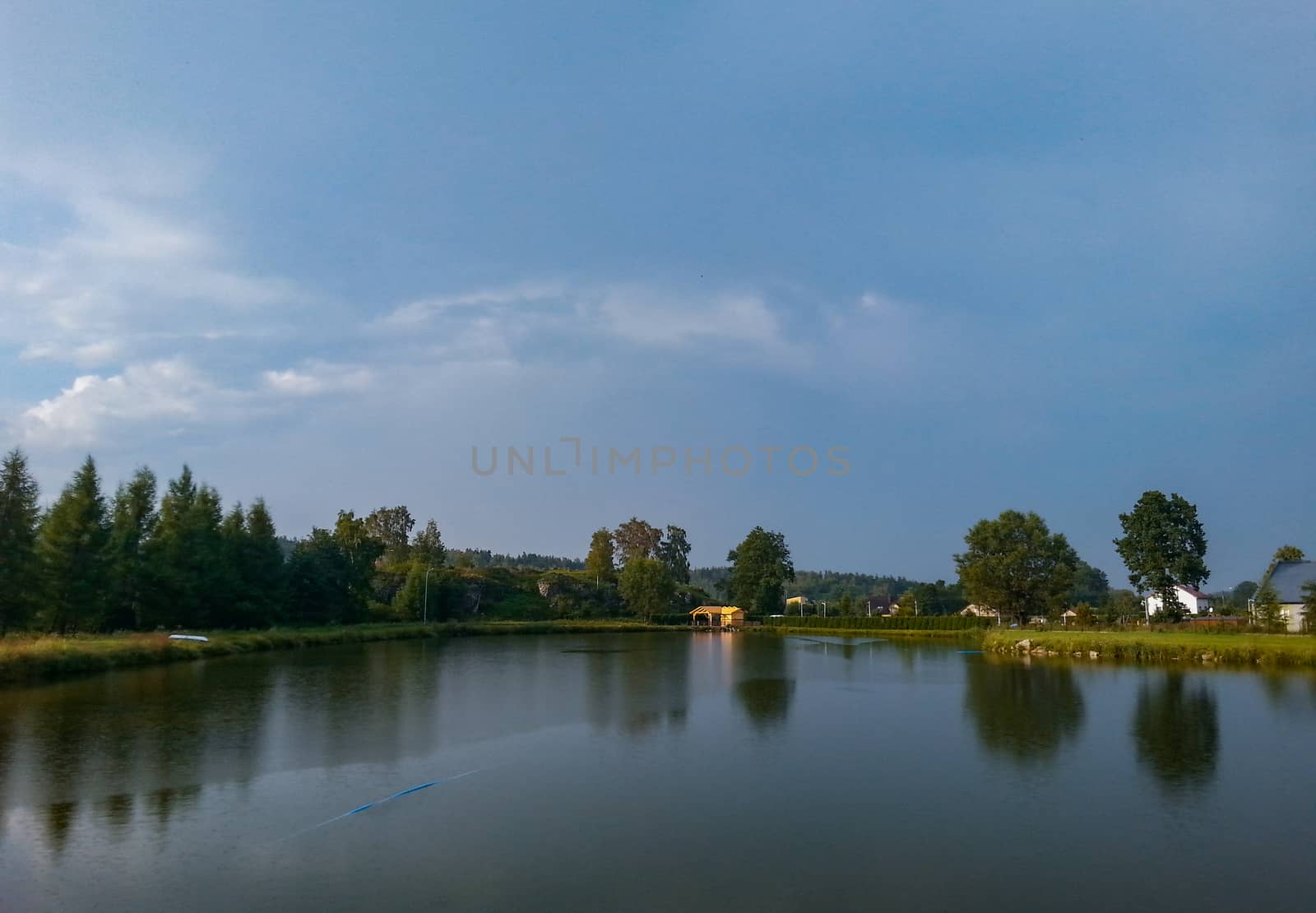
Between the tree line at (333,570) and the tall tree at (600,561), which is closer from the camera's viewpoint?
the tree line at (333,570)

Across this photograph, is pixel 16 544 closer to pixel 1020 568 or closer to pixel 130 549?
pixel 130 549

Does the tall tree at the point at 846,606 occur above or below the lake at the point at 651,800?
below

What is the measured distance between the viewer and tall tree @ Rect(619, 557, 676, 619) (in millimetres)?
87938

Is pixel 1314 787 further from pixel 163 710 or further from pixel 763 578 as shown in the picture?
pixel 763 578

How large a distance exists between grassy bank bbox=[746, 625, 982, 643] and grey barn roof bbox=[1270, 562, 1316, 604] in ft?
55.6

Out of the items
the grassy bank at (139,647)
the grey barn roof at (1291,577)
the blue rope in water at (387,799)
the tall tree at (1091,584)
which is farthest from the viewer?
the tall tree at (1091,584)

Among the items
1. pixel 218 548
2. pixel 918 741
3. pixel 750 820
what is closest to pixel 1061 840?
pixel 750 820

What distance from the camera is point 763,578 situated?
9506 cm

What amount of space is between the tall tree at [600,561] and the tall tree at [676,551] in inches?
458

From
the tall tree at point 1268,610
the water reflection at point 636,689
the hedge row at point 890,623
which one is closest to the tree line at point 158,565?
the water reflection at point 636,689

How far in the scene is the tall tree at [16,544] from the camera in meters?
31.6

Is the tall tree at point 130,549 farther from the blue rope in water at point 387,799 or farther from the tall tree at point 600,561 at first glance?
the tall tree at point 600,561

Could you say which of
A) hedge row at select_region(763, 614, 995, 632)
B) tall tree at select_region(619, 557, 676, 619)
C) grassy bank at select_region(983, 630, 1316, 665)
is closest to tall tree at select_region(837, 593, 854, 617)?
hedge row at select_region(763, 614, 995, 632)

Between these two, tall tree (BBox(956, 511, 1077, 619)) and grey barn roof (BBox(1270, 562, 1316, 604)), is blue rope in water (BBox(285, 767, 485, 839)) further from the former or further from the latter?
tall tree (BBox(956, 511, 1077, 619))
